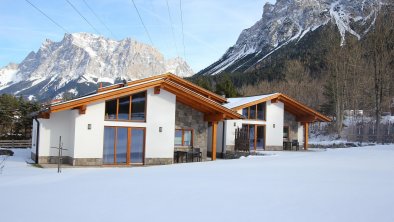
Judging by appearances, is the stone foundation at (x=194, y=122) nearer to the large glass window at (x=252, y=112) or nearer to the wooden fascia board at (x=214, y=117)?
the wooden fascia board at (x=214, y=117)

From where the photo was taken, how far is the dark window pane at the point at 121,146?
14258 millimetres

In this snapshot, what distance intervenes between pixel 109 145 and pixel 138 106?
195cm

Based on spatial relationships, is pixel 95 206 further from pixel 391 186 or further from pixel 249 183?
pixel 391 186

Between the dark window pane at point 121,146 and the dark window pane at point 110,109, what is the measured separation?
0.60 metres

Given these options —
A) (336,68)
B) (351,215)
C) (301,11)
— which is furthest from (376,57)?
(301,11)

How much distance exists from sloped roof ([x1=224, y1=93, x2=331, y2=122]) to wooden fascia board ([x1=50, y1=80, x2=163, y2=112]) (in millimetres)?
7343

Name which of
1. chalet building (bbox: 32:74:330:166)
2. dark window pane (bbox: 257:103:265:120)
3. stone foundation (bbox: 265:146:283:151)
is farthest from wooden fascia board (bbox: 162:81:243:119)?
stone foundation (bbox: 265:146:283:151)

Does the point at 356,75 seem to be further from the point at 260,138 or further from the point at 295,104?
the point at 260,138

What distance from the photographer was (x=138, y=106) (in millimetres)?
14711

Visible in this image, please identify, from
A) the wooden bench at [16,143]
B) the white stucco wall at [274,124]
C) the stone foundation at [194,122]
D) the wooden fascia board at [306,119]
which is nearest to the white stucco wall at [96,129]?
the stone foundation at [194,122]

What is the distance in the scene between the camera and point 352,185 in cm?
718

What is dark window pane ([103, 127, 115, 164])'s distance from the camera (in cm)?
1402

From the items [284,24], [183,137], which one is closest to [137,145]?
[183,137]

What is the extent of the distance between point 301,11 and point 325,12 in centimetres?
1370
